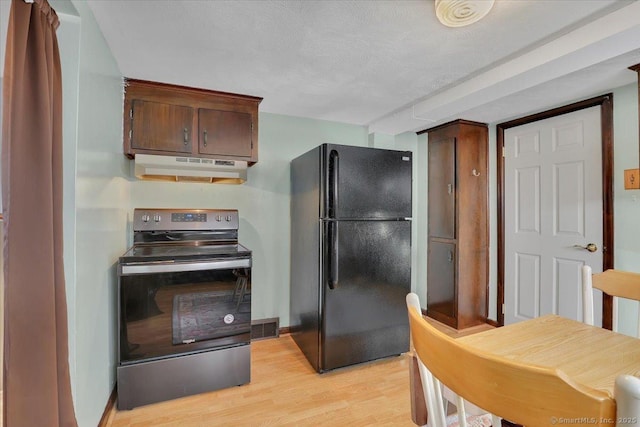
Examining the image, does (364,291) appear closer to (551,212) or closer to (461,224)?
(461,224)

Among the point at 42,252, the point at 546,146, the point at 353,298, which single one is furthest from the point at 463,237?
the point at 42,252

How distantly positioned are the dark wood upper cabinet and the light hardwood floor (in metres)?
1.78

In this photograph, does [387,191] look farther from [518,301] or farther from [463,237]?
[518,301]

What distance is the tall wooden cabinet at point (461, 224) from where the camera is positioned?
3.10 metres

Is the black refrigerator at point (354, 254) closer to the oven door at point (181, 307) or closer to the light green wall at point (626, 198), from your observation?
the oven door at point (181, 307)

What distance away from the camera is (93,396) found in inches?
60.3

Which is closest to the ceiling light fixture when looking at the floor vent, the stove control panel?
the stove control panel

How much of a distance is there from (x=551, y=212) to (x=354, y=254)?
1.88 m

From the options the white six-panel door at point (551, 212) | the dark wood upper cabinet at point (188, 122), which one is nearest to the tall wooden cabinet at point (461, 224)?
the white six-panel door at point (551, 212)

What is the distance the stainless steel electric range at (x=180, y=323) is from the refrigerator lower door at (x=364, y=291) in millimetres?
623

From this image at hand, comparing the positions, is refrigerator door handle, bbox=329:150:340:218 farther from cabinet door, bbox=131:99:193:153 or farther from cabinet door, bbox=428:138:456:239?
cabinet door, bbox=428:138:456:239

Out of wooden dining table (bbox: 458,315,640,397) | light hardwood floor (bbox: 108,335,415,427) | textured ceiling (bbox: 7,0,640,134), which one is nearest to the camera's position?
wooden dining table (bbox: 458,315,640,397)

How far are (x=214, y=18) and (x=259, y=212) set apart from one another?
5.76ft

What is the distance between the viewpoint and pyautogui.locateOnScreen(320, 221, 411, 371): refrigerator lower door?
229cm
